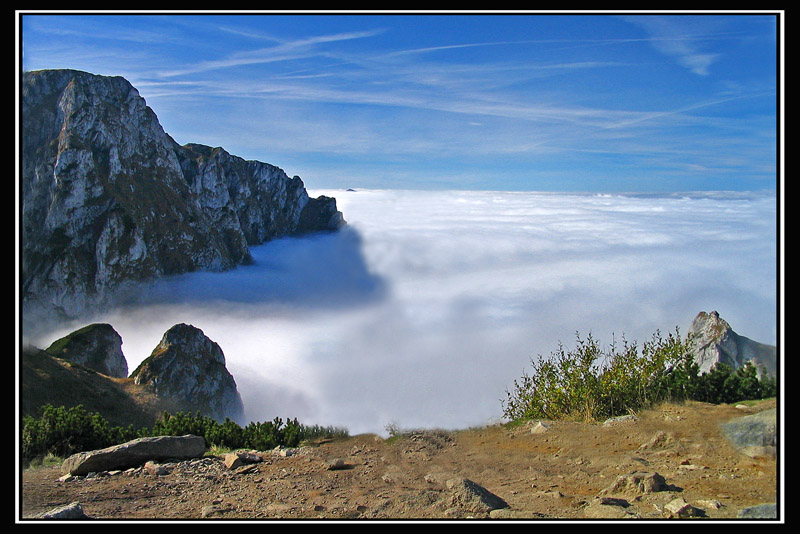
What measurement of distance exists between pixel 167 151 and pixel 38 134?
24380mm

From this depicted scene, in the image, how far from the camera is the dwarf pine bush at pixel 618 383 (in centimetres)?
737

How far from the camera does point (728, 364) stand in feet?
24.7

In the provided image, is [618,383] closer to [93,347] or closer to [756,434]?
[756,434]

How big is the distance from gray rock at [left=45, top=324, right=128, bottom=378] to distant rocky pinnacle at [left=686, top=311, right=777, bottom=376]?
12.5m

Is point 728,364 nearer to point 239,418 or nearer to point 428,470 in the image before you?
point 428,470

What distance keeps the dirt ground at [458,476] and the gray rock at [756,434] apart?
0.31 ft

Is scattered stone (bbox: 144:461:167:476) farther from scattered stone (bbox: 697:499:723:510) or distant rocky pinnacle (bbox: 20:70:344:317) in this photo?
scattered stone (bbox: 697:499:723:510)

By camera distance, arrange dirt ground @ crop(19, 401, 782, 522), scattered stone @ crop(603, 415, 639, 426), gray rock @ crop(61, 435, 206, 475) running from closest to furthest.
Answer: dirt ground @ crop(19, 401, 782, 522) → gray rock @ crop(61, 435, 206, 475) → scattered stone @ crop(603, 415, 639, 426)

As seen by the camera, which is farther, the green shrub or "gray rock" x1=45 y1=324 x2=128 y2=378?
"gray rock" x1=45 y1=324 x2=128 y2=378

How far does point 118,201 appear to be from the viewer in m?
34.0

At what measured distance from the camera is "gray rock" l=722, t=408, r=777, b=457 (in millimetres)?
5332

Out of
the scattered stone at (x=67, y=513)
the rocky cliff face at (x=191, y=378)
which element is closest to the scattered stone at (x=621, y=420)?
the scattered stone at (x=67, y=513)

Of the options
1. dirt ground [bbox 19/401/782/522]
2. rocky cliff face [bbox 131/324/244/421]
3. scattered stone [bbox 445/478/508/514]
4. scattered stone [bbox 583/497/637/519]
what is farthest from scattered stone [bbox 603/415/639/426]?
rocky cliff face [bbox 131/324/244/421]

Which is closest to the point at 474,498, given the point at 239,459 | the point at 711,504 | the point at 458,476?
the point at 458,476
